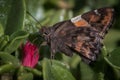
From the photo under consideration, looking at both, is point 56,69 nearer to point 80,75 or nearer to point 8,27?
point 80,75

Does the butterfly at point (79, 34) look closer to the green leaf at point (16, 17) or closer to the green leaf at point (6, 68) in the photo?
the green leaf at point (16, 17)

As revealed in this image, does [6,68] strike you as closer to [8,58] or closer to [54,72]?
[8,58]

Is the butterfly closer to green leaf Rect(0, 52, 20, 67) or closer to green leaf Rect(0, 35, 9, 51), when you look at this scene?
green leaf Rect(0, 35, 9, 51)

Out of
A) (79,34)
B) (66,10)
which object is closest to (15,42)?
(79,34)

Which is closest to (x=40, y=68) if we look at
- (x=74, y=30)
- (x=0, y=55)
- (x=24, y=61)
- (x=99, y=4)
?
(x=24, y=61)

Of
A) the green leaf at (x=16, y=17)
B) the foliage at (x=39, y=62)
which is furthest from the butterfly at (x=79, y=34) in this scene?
the green leaf at (x=16, y=17)
